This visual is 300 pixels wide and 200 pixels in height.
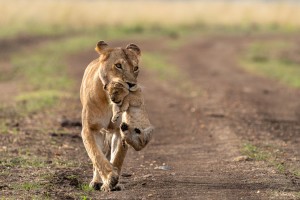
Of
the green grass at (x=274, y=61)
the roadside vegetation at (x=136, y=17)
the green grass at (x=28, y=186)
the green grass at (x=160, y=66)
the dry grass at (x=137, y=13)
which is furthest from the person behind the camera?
the dry grass at (x=137, y=13)

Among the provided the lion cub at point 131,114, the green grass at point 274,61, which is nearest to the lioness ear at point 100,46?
the lion cub at point 131,114

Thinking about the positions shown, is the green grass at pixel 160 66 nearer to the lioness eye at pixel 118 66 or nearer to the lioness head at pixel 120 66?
the lioness head at pixel 120 66

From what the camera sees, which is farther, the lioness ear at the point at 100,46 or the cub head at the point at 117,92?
the lioness ear at the point at 100,46

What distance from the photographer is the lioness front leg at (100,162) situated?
21.5 feet

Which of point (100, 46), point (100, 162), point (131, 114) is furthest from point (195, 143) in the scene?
point (131, 114)

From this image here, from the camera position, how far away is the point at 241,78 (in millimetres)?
19047

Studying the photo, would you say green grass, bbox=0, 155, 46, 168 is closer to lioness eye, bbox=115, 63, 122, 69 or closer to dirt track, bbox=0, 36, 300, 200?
dirt track, bbox=0, 36, 300, 200

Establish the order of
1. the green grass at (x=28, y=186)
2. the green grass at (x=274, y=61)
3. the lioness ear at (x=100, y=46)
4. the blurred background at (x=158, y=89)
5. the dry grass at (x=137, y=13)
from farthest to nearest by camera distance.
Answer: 1. the dry grass at (x=137, y=13)
2. the green grass at (x=274, y=61)
3. the blurred background at (x=158, y=89)
4. the lioness ear at (x=100, y=46)
5. the green grass at (x=28, y=186)

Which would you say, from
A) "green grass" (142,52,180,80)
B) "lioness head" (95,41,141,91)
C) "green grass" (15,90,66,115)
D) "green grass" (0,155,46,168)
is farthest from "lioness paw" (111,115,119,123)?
"green grass" (142,52,180,80)

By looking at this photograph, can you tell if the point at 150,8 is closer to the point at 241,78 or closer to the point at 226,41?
the point at 226,41

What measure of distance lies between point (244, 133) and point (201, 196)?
406 cm

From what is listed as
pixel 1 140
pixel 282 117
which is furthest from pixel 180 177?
pixel 282 117

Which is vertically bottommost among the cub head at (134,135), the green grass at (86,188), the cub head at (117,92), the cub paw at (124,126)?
the green grass at (86,188)

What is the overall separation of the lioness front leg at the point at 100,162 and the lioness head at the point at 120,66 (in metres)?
0.51
